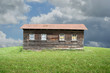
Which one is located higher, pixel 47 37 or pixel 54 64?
pixel 47 37

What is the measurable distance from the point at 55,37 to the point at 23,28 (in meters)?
A: 7.26

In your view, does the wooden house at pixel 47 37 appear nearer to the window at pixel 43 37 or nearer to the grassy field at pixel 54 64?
the window at pixel 43 37

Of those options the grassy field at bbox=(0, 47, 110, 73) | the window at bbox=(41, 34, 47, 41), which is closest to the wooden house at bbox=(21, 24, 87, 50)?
the window at bbox=(41, 34, 47, 41)

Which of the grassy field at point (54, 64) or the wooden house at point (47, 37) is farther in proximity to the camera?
the wooden house at point (47, 37)

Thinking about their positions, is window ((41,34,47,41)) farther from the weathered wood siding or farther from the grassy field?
the grassy field

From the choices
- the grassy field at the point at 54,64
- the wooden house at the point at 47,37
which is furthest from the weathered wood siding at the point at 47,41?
the grassy field at the point at 54,64

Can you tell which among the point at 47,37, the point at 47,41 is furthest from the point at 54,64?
the point at 47,37

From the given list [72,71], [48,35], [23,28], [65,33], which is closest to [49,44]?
[48,35]

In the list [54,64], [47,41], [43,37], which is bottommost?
[54,64]

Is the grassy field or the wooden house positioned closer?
the grassy field

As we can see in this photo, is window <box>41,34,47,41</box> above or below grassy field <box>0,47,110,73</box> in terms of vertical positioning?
above

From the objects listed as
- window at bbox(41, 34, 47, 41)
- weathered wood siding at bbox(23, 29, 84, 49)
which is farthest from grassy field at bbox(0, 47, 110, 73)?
window at bbox(41, 34, 47, 41)

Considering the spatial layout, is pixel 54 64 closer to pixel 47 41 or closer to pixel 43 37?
pixel 47 41

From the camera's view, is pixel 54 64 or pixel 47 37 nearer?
pixel 54 64
